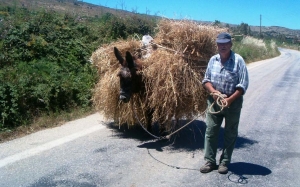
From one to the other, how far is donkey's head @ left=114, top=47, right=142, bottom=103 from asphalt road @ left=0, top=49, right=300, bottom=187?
3.26ft

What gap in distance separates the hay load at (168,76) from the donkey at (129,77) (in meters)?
0.11

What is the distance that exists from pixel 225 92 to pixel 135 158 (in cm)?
178

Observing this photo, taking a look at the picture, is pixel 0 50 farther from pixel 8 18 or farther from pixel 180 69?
pixel 180 69

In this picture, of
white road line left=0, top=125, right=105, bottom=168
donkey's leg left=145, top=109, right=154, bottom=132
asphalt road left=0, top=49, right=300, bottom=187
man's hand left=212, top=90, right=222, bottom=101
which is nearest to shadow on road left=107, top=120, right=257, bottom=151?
asphalt road left=0, top=49, right=300, bottom=187

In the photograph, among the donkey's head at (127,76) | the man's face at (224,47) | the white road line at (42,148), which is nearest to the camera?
the man's face at (224,47)

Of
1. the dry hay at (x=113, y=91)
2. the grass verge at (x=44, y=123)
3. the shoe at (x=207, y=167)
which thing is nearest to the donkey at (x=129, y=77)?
the dry hay at (x=113, y=91)

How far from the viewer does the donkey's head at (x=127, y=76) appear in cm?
541

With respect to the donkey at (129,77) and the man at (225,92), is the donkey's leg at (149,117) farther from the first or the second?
the man at (225,92)

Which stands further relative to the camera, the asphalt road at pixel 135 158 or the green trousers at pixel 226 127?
the green trousers at pixel 226 127

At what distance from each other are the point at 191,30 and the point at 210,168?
2.36 m

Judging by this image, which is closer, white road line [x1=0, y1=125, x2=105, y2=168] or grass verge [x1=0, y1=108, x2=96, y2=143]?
white road line [x1=0, y1=125, x2=105, y2=168]

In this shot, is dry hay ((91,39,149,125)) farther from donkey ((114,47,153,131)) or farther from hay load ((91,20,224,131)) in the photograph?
donkey ((114,47,153,131))

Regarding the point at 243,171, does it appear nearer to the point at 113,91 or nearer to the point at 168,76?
the point at 168,76

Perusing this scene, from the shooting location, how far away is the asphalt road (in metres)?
4.54
